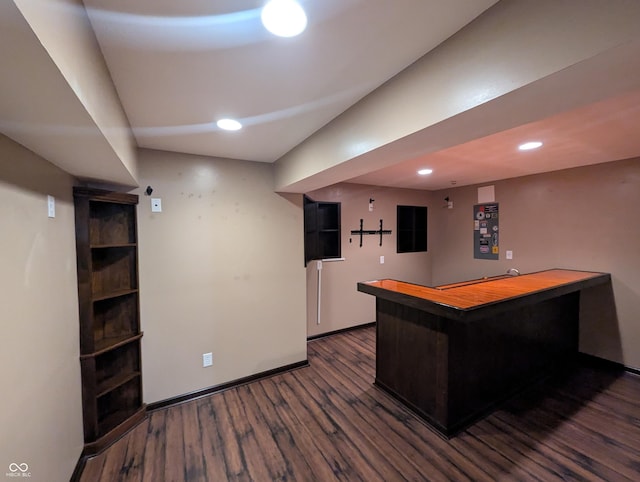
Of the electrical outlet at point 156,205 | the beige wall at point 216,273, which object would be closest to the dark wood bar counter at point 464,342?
the beige wall at point 216,273

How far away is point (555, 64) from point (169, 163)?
2.66 m

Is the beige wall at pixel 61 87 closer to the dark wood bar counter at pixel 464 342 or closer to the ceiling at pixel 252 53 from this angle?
the ceiling at pixel 252 53

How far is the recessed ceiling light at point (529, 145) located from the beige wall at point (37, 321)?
3.35m

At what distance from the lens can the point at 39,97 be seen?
0.78 m

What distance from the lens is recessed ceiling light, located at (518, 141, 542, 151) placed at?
2.31 metres

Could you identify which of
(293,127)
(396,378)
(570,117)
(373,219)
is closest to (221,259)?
(293,127)

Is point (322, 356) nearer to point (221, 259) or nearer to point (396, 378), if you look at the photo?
point (396, 378)

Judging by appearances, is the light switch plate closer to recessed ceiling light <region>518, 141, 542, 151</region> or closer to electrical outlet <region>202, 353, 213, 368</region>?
electrical outlet <region>202, 353, 213, 368</region>

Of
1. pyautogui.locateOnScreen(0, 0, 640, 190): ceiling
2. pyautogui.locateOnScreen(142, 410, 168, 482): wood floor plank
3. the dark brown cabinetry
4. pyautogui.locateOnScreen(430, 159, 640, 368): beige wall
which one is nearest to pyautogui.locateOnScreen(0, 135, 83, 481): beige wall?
pyautogui.locateOnScreen(0, 0, 640, 190): ceiling

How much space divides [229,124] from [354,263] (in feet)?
9.46

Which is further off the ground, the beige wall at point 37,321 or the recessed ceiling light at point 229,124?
the recessed ceiling light at point 229,124

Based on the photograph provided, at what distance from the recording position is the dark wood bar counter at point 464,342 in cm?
203

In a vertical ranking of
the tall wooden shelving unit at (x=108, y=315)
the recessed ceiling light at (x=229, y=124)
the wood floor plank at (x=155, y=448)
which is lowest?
the wood floor plank at (x=155, y=448)

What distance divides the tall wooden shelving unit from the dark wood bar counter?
211cm
